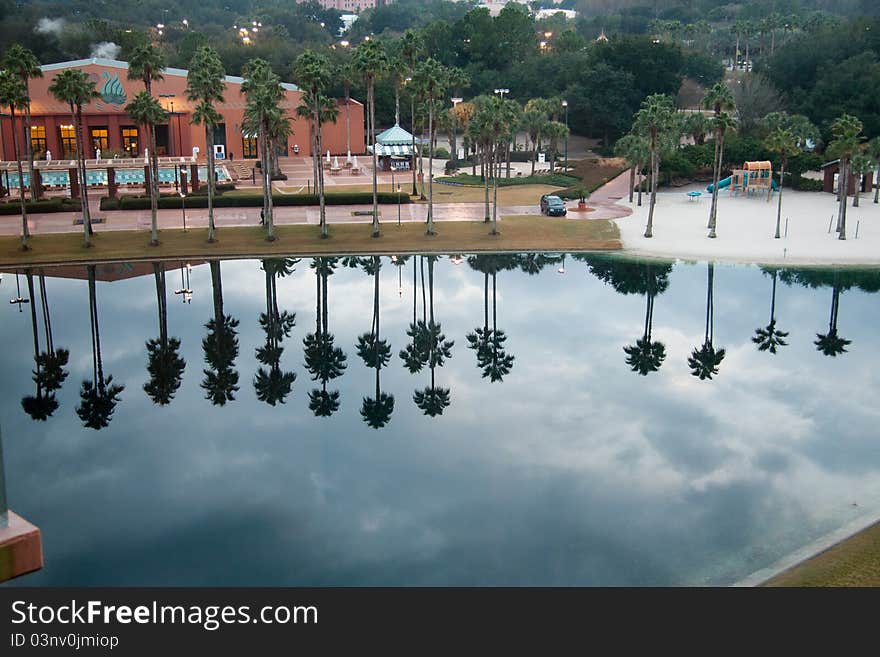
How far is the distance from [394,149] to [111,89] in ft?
96.5

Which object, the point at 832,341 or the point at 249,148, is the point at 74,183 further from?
the point at 832,341

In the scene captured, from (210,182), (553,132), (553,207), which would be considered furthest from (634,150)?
(210,182)

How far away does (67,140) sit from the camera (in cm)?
10744

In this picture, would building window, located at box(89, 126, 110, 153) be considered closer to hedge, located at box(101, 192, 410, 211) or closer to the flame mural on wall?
the flame mural on wall

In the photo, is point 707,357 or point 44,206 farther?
point 44,206

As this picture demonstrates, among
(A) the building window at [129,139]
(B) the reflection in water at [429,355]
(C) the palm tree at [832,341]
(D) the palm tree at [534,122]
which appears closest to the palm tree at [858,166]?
(D) the palm tree at [534,122]

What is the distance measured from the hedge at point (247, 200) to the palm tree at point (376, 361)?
24983 mm

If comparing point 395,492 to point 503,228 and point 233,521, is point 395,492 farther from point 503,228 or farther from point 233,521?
point 503,228

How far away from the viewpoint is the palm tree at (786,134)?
81.2 m

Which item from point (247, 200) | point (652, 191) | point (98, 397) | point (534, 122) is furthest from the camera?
point (534, 122)

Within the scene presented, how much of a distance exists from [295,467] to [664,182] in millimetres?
71017

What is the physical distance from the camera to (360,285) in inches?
2421

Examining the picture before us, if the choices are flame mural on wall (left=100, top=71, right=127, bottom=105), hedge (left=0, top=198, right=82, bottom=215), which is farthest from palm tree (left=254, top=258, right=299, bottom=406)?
flame mural on wall (left=100, top=71, right=127, bottom=105)

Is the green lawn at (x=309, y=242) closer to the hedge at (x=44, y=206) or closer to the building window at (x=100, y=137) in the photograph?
the hedge at (x=44, y=206)
